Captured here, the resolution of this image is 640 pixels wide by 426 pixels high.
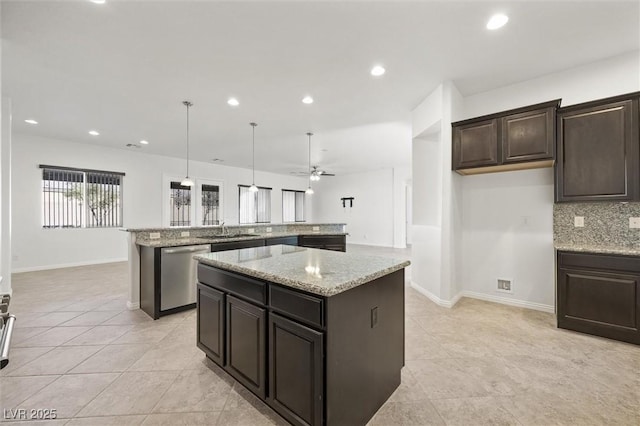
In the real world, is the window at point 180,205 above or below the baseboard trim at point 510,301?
above

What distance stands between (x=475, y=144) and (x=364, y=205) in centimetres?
660

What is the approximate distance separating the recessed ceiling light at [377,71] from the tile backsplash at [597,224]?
2.55m

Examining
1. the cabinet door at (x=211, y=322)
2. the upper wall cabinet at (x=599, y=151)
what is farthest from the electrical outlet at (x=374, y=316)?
the upper wall cabinet at (x=599, y=151)

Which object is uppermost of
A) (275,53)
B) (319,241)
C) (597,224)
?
(275,53)

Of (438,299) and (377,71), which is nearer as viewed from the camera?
(377,71)

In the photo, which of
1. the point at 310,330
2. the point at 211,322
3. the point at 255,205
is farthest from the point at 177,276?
the point at 255,205

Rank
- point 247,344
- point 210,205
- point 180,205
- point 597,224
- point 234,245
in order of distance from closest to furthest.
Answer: point 247,344 < point 597,224 < point 234,245 < point 180,205 < point 210,205

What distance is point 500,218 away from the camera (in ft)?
11.4

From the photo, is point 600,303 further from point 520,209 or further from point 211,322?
point 211,322

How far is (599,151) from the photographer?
2602mm

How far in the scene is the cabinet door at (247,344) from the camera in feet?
5.24

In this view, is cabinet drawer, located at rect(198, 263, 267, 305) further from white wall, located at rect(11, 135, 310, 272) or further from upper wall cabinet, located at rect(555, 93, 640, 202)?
white wall, located at rect(11, 135, 310, 272)

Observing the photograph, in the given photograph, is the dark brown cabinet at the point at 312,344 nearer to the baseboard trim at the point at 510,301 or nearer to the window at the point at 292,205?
the baseboard trim at the point at 510,301

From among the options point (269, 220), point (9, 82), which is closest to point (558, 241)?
point (9, 82)
